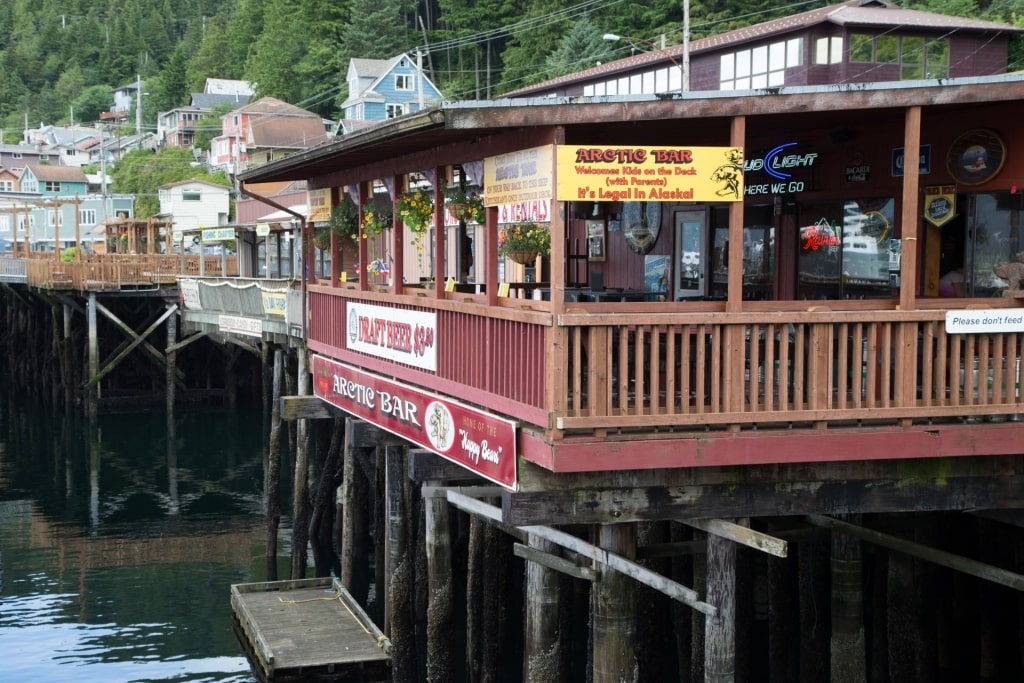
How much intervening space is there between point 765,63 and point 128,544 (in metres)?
20.5

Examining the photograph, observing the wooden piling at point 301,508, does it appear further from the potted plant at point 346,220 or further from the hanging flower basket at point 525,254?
the hanging flower basket at point 525,254

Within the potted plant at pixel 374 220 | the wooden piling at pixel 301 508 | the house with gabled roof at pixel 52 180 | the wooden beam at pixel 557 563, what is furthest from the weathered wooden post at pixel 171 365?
the house with gabled roof at pixel 52 180

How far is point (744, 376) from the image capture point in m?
10.0

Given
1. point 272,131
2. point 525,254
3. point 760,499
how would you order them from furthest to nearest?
point 272,131 → point 525,254 → point 760,499

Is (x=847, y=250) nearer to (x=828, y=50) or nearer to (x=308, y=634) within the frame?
(x=308, y=634)

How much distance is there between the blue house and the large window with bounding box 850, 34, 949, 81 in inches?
A: 1945

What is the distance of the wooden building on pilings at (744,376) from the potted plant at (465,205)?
301 mm

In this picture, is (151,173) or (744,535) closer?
(744,535)

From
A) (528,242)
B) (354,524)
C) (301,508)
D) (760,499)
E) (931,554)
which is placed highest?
(528,242)

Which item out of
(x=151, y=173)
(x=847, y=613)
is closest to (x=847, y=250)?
(x=847, y=613)

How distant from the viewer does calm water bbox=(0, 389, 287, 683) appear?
1961 centimetres

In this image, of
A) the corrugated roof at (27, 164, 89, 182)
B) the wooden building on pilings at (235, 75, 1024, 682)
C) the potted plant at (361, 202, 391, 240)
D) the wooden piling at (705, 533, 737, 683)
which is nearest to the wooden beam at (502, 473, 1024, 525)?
the wooden building on pilings at (235, 75, 1024, 682)

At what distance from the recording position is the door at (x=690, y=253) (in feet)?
54.7

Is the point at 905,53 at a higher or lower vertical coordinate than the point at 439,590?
higher
